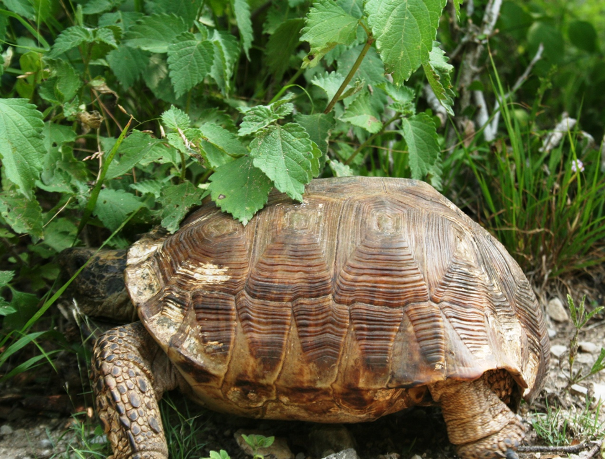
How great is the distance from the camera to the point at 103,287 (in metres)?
2.43

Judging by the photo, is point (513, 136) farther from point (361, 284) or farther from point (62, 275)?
point (62, 275)

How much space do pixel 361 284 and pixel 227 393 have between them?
0.63 metres

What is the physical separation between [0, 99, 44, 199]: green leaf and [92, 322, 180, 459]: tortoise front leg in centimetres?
65

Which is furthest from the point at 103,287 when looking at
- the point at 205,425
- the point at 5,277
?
the point at 205,425

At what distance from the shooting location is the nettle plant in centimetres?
212

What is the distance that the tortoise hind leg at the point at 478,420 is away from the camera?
206 cm

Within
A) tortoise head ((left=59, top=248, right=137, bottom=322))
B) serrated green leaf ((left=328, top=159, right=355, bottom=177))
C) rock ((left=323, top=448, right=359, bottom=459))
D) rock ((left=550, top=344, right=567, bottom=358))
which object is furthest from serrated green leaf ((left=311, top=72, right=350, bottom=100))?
rock ((left=550, top=344, right=567, bottom=358))

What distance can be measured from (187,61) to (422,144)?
109 centimetres

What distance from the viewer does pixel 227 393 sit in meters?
2.10

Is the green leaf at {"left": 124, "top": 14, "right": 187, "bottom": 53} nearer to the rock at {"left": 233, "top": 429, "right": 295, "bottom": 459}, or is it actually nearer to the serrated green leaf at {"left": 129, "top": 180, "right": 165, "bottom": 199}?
the serrated green leaf at {"left": 129, "top": 180, "right": 165, "bottom": 199}

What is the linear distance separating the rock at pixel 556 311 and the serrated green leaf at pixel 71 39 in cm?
264

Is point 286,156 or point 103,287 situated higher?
point 286,156

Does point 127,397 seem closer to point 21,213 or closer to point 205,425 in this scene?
point 205,425

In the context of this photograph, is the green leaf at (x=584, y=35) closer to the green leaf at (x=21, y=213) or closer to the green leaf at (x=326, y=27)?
the green leaf at (x=326, y=27)
